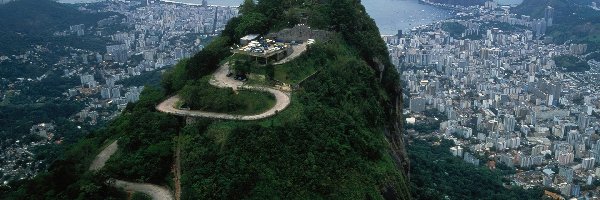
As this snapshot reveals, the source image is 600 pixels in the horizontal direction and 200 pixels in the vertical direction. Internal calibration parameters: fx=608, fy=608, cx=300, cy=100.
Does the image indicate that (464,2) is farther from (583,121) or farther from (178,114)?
(178,114)

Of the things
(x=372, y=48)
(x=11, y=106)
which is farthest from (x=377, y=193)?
(x=11, y=106)

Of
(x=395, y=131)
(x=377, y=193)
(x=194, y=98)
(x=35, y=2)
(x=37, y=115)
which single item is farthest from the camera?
(x=35, y=2)

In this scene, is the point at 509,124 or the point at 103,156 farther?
the point at 509,124

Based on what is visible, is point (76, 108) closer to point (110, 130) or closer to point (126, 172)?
point (110, 130)

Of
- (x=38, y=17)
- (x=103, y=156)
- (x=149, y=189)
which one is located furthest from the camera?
(x=38, y=17)

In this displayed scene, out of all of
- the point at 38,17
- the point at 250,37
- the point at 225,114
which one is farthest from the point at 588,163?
the point at 38,17

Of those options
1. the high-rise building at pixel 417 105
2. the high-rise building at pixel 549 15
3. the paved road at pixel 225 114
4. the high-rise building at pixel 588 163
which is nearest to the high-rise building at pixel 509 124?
the high-rise building at pixel 417 105

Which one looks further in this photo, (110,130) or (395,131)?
(395,131)
